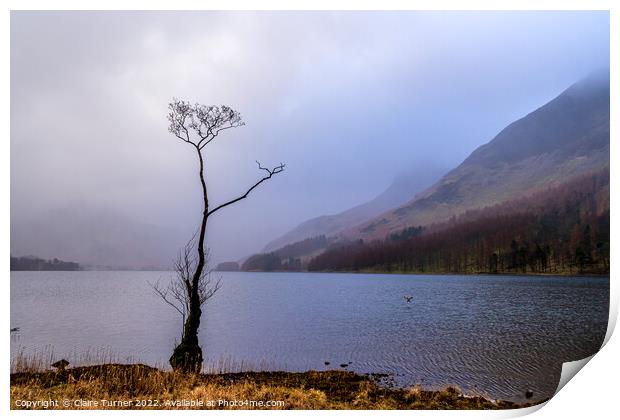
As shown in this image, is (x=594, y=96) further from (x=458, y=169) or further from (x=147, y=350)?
(x=458, y=169)

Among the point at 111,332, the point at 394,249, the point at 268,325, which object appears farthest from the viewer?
the point at 394,249

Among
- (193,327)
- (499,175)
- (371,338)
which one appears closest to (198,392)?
(193,327)

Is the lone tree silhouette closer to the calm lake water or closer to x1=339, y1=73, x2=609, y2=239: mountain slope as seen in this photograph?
the calm lake water

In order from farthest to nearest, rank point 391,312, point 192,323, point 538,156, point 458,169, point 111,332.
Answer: point 458,169 → point 538,156 → point 391,312 → point 111,332 → point 192,323

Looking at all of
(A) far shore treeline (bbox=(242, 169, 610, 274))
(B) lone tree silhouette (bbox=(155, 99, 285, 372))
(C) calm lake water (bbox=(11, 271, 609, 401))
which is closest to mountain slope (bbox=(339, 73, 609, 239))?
(A) far shore treeline (bbox=(242, 169, 610, 274))

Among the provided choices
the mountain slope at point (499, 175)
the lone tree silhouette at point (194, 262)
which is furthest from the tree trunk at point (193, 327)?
the mountain slope at point (499, 175)

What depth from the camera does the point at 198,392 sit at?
5.72 metres

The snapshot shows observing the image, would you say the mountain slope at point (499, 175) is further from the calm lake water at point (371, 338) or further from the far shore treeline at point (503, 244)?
the calm lake water at point (371, 338)

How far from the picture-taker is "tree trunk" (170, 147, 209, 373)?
6457 mm

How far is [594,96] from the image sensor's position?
8.76 metres

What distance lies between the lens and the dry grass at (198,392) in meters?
5.65

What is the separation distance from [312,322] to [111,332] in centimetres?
660
